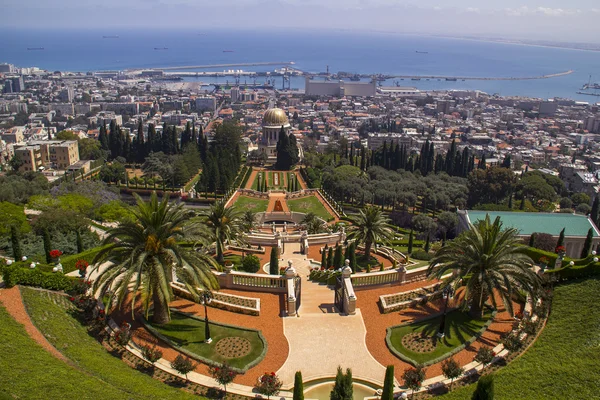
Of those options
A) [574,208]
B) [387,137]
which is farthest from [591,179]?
[387,137]

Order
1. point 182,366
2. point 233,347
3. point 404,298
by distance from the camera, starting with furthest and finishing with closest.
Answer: point 404,298
point 233,347
point 182,366

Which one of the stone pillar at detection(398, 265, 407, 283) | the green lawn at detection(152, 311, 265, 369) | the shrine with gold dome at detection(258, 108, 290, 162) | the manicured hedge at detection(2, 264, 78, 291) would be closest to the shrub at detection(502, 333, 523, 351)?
the stone pillar at detection(398, 265, 407, 283)

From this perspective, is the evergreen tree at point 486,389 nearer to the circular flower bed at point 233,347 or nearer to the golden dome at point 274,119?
the circular flower bed at point 233,347

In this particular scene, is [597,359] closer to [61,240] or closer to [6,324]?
[6,324]

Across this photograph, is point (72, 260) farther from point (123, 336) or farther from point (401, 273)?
point (401, 273)

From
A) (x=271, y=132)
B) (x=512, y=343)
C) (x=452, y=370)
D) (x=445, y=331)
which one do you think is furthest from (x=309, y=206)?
(x=452, y=370)
